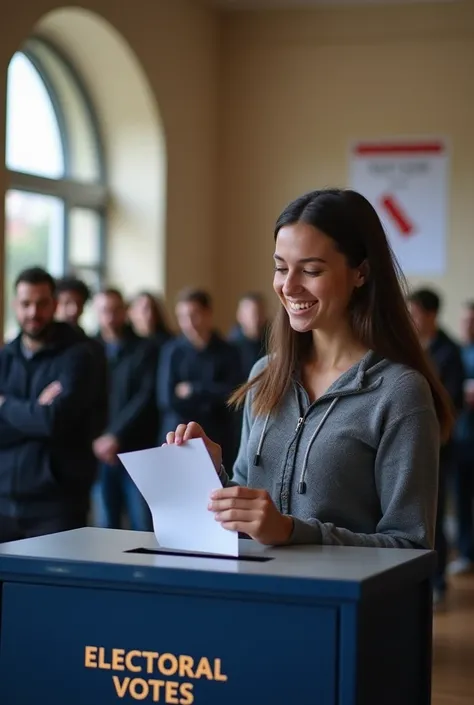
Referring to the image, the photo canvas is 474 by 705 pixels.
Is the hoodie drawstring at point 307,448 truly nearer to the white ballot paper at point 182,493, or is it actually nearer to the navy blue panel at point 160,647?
the white ballot paper at point 182,493

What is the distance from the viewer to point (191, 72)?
9.23 meters

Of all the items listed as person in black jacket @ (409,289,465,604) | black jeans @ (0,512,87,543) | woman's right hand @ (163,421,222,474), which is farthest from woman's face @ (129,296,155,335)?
woman's right hand @ (163,421,222,474)

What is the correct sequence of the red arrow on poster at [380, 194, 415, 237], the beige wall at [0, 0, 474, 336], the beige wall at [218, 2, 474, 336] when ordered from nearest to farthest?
the beige wall at [0, 0, 474, 336]
the beige wall at [218, 2, 474, 336]
the red arrow on poster at [380, 194, 415, 237]

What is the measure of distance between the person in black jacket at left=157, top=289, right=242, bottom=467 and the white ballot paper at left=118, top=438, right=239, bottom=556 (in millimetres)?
4577

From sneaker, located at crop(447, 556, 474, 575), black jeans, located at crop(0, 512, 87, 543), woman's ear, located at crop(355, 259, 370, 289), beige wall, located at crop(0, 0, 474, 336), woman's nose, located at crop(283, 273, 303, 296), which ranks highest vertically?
beige wall, located at crop(0, 0, 474, 336)

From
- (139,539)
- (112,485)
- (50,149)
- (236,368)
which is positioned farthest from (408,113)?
(139,539)

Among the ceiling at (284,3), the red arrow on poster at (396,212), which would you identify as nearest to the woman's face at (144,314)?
the red arrow on poster at (396,212)

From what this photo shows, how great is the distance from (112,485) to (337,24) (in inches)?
180

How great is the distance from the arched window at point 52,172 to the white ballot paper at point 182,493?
552cm

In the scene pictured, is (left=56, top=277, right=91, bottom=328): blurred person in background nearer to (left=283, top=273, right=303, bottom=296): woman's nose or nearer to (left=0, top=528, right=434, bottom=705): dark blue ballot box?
(left=283, top=273, right=303, bottom=296): woman's nose

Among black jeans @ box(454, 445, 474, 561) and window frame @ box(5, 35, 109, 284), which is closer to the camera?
black jeans @ box(454, 445, 474, 561)

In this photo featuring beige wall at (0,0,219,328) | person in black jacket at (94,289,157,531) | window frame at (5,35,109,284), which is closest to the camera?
person in black jacket at (94,289,157,531)

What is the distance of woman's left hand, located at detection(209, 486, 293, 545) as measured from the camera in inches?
68.4

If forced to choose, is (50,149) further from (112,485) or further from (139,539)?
(139,539)
